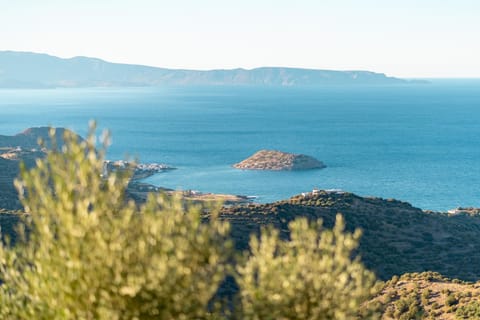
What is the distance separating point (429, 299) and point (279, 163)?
127642mm

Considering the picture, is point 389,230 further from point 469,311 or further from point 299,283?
point 299,283

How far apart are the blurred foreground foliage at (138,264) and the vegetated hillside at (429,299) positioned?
28666 mm

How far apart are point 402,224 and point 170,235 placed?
2877 inches

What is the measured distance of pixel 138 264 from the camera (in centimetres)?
1238

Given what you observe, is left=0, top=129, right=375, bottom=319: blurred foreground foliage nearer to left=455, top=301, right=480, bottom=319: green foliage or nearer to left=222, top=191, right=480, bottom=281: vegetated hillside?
left=455, top=301, right=480, bottom=319: green foliage

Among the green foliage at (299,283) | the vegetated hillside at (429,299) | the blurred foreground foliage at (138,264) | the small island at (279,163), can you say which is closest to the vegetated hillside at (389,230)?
the vegetated hillside at (429,299)

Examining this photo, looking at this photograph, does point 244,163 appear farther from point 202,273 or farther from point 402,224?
point 202,273

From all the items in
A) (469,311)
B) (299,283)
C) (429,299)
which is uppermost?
(299,283)

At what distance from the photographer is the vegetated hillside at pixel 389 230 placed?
220ft

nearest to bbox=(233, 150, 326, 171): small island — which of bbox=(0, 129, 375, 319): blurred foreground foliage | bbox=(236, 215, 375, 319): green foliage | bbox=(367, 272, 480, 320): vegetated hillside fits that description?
bbox=(367, 272, 480, 320): vegetated hillside

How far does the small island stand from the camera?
171250mm

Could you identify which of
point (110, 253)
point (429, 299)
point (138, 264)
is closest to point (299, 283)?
point (138, 264)

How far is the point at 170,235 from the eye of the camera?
13.2 metres

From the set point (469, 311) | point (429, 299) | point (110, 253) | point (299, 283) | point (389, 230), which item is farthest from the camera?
point (389, 230)
